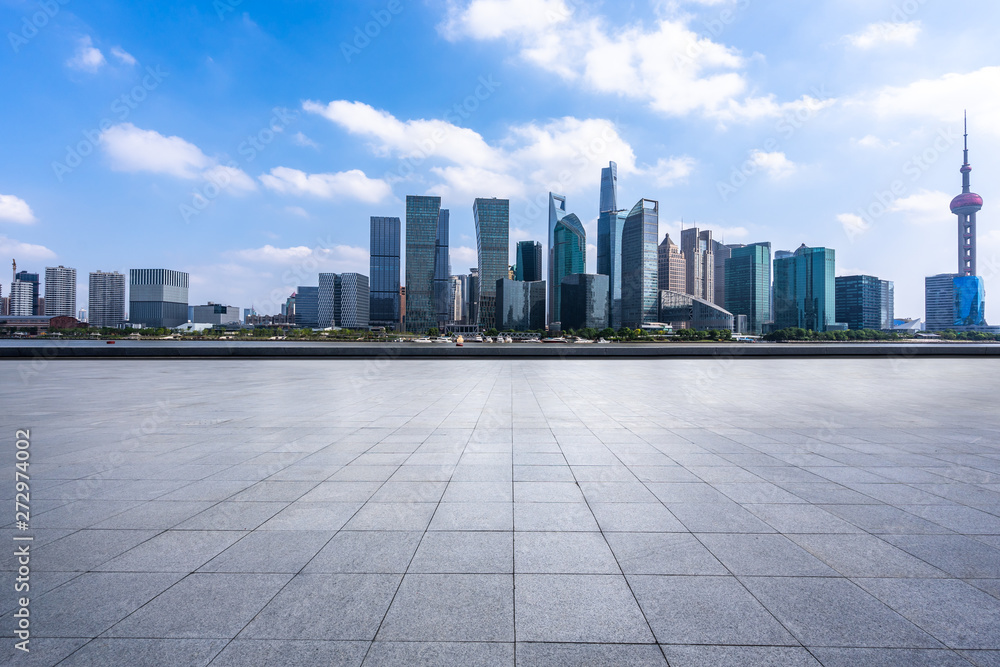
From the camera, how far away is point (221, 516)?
4.34m

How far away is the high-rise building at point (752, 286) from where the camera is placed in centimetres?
16601

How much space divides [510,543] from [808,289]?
15893 cm

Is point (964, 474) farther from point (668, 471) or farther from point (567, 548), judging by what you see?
point (567, 548)

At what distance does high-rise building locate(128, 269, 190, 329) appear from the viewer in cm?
14875

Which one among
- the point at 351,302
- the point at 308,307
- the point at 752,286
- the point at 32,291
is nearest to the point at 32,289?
the point at 32,291

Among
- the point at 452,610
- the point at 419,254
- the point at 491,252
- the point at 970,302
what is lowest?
the point at 452,610

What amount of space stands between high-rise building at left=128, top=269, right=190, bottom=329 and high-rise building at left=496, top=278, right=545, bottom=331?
363ft

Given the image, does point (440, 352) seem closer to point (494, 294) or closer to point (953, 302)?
point (494, 294)

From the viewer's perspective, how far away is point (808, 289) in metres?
133

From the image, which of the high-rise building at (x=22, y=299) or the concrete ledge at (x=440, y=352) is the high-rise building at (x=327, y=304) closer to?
the high-rise building at (x=22, y=299)

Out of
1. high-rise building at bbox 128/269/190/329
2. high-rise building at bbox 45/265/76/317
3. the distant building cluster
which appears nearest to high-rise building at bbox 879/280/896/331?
the distant building cluster

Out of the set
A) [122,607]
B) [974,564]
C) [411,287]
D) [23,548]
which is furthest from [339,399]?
[411,287]

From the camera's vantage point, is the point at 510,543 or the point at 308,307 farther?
the point at 308,307

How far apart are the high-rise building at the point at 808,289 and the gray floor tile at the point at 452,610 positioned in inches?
6144
